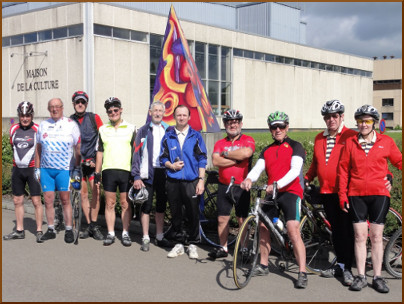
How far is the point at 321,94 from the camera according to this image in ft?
182

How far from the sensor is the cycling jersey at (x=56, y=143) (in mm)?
6820

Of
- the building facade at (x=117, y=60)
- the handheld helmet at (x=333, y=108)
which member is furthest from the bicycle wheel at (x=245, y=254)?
the building facade at (x=117, y=60)

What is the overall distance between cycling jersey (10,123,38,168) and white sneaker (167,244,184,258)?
2609mm

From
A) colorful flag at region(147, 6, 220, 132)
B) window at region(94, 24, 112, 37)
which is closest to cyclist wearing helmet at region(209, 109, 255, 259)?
colorful flag at region(147, 6, 220, 132)

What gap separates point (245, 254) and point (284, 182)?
0.88m

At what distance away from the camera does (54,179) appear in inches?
275

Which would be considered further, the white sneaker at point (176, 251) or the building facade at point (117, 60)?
the building facade at point (117, 60)

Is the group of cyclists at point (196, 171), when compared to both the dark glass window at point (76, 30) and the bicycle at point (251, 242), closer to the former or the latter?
the bicycle at point (251, 242)

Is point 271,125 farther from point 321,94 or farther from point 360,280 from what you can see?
point 321,94

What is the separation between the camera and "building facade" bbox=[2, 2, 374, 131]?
110 ft

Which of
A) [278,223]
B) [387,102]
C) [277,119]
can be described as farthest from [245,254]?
[387,102]

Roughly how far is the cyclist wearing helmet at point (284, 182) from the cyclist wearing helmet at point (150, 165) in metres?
1.76

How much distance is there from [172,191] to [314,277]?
2.08m

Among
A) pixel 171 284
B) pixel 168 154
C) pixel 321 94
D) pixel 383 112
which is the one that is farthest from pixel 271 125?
pixel 383 112
